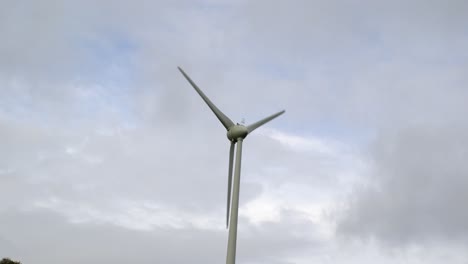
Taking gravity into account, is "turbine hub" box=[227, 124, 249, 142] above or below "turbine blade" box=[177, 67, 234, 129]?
below

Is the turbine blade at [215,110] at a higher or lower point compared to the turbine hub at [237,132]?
higher

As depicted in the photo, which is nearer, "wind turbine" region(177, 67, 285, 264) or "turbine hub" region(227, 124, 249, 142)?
"wind turbine" region(177, 67, 285, 264)

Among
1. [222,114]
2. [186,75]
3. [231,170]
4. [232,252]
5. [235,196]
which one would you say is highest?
[186,75]

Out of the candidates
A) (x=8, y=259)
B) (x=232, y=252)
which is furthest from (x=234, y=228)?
(x=8, y=259)

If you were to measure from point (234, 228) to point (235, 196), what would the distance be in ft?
12.1

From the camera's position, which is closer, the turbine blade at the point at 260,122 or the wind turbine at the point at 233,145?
the wind turbine at the point at 233,145

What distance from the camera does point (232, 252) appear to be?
52.8 m

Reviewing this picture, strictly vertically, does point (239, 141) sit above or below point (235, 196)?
above

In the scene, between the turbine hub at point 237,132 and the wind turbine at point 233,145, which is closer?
the wind turbine at point 233,145

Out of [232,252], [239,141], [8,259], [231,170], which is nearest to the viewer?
[232,252]

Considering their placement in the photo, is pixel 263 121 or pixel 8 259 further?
pixel 8 259

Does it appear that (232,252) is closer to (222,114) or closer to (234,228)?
(234,228)

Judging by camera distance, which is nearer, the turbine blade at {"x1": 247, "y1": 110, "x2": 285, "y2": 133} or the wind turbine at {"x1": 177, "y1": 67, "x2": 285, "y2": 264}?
the wind turbine at {"x1": 177, "y1": 67, "x2": 285, "y2": 264}

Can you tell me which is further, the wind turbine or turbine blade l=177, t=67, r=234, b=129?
turbine blade l=177, t=67, r=234, b=129
